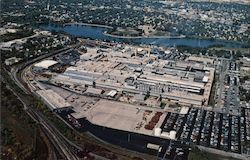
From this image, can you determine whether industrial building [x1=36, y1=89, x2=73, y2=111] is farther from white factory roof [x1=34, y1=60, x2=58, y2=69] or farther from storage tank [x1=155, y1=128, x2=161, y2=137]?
storage tank [x1=155, y1=128, x2=161, y2=137]

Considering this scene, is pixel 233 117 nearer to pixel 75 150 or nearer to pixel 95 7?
pixel 75 150

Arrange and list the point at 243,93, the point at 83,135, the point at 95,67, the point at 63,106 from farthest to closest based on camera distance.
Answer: the point at 95,67 → the point at 243,93 → the point at 63,106 → the point at 83,135

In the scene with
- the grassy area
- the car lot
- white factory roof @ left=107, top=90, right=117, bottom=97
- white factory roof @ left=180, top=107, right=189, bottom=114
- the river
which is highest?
the grassy area

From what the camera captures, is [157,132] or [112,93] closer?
[157,132]

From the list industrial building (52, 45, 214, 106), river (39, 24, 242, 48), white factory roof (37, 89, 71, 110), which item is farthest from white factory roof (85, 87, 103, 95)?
river (39, 24, 242, 48)

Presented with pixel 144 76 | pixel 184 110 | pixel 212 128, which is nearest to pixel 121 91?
pixel 144 76

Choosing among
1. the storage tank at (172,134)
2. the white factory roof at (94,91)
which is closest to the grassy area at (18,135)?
the white factory roof at (94,91)

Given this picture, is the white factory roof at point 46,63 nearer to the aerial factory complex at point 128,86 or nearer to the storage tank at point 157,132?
the aerial factory complex at point 128,86

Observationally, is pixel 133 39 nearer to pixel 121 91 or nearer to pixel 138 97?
pixel 121 91

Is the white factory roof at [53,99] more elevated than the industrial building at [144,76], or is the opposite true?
the white factory roof at [53,99]

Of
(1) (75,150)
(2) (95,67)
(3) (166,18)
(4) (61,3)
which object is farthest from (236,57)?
(4) (61,3)

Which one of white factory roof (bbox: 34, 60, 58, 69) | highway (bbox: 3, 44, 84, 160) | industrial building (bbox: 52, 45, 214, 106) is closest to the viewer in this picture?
highway (bbox: 3, 44, 84, 160)
